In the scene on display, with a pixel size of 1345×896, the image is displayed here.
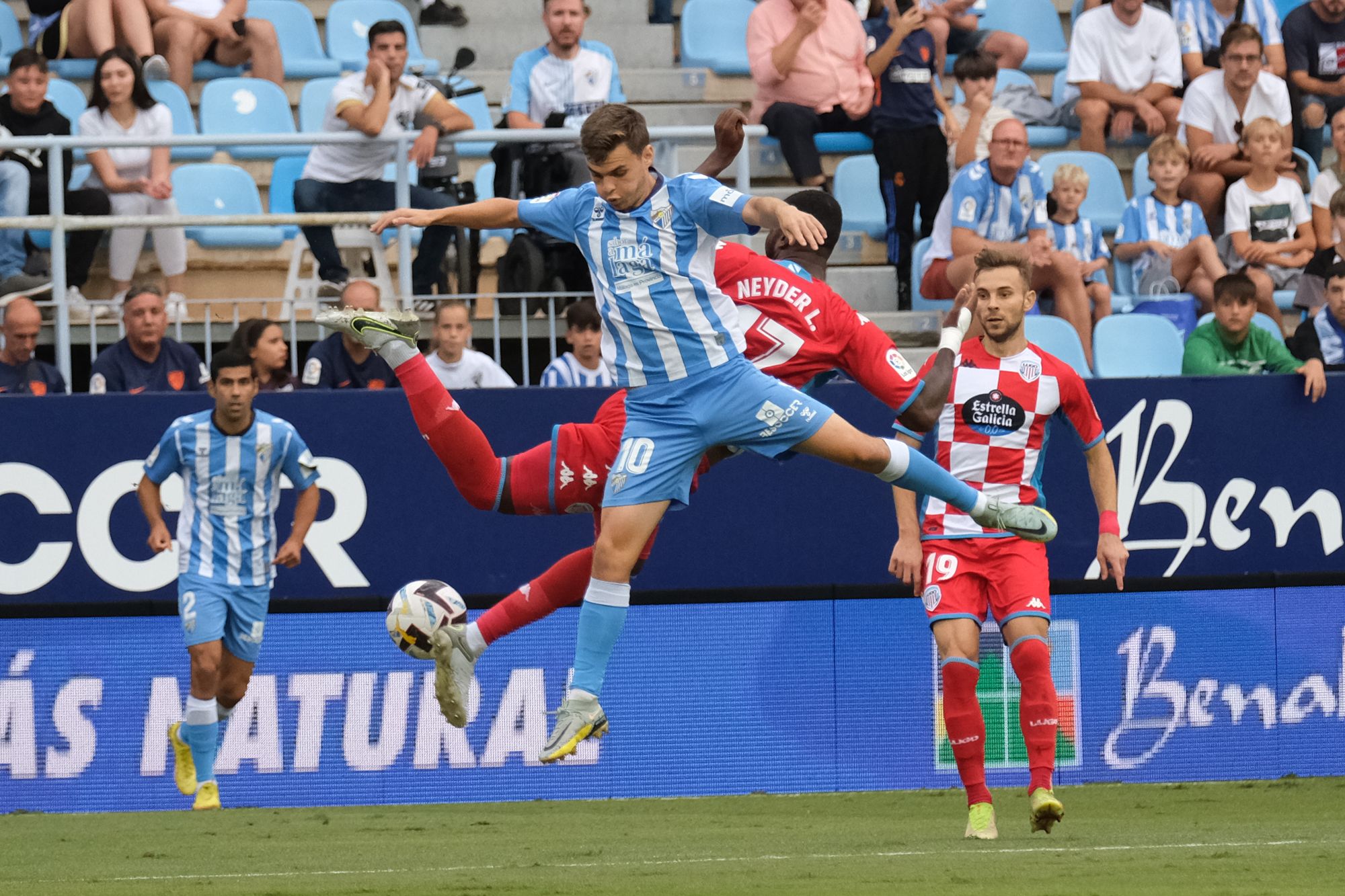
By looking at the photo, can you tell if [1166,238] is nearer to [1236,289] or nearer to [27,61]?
[1236,289]

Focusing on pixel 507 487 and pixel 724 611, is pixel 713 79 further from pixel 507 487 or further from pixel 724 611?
pixel 507 487

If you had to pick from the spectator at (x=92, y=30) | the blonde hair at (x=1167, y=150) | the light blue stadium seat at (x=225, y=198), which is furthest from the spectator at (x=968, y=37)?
the spectator at (x=92, y=30)

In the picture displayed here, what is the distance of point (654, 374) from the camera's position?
6.68m

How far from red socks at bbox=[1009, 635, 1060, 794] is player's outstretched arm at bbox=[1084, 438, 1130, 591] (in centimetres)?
42

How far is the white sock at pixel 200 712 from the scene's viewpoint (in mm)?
9586

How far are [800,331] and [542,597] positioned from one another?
148 centimetres

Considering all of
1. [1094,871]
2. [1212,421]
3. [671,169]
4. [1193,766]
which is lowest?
[1193,766]

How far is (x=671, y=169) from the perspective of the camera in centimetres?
1095

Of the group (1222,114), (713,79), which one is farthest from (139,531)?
(1222,114)

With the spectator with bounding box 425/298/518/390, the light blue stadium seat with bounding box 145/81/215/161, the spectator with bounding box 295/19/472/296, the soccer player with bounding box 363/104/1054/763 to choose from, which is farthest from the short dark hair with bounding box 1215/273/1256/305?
the light blue stadium seat with bounding box 145/81/215/161

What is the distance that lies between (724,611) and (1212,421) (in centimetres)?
315

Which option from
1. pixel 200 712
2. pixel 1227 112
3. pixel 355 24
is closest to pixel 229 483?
pixel 200 712

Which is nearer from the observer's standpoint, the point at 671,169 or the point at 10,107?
the point at 671,169

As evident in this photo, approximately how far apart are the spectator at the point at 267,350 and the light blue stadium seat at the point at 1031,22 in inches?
259
